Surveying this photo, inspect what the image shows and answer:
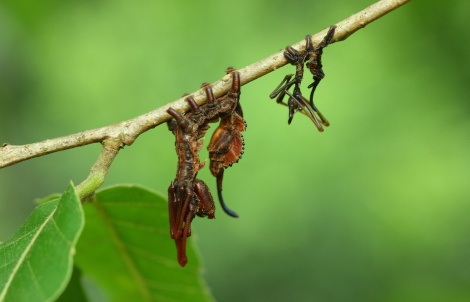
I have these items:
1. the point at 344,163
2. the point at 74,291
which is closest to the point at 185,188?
the point at 74,291

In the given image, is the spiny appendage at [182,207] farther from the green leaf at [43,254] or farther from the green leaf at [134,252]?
the green leaf at [43,254]

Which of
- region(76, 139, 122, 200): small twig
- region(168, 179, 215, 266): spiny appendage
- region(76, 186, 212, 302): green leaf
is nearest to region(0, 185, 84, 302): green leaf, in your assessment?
region(76, 139, 122, 200): small twig

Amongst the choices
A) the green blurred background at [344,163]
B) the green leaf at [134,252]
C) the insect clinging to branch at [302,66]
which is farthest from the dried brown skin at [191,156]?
the green blurred background at [344,163]

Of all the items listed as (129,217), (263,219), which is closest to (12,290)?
(129,217)

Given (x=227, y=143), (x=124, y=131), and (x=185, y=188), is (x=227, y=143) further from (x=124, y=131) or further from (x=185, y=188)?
(x=124, y=131)

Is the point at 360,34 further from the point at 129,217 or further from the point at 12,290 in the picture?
the point at 12,290

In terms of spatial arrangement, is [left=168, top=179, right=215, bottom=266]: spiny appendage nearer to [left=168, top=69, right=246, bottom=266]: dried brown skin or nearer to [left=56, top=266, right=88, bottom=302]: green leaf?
[left=168, top=69, right=246, bottom=266]: dried brown skin
